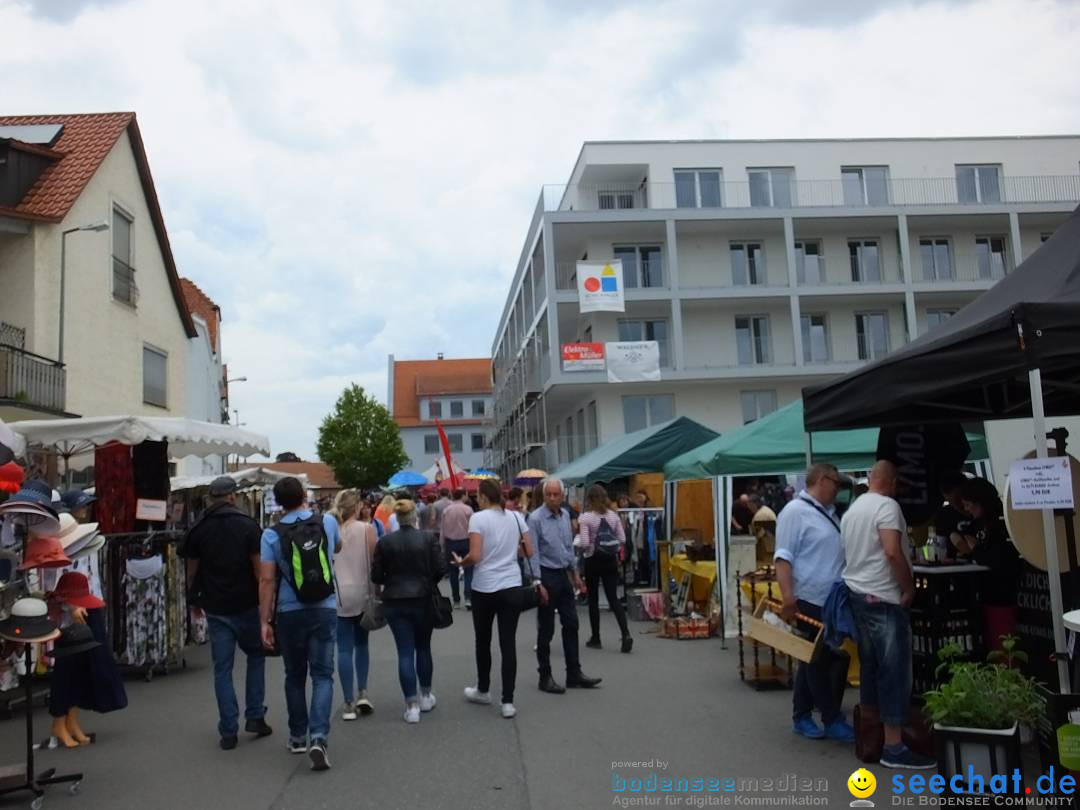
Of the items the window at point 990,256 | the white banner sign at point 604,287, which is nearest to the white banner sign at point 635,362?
the white banner sign at point 604,287

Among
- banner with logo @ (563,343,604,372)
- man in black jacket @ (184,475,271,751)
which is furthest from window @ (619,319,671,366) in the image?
man in black jacket @ (184,475,271,751)

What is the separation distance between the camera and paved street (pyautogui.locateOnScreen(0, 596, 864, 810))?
5.71 meters

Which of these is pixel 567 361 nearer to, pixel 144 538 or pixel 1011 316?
pixel 144 538

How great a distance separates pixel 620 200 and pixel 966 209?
13404mm

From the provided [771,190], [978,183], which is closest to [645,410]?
[771,190]

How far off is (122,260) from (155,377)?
3.51 meters

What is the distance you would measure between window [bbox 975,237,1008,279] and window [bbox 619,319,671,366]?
1285 cm

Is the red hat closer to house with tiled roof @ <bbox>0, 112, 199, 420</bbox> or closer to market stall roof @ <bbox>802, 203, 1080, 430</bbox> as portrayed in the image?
market stall roof @ <bbox>802, 203, 1080, 430</bbox>

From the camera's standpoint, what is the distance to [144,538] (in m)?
10.0

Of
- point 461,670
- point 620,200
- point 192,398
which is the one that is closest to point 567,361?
point 620,200

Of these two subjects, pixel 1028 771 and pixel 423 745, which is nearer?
pixel 1028 771

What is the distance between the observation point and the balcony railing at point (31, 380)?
17.5m

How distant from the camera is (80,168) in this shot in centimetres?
2158

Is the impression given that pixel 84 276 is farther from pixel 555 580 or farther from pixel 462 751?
pixel 462 751
